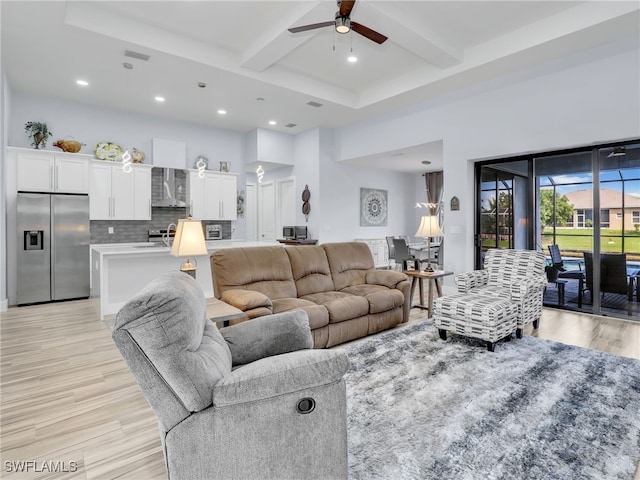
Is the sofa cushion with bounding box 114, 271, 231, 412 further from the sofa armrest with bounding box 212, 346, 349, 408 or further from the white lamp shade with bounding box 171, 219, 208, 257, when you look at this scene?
the white lamp shade with bounding box 171, 219, 208, 257

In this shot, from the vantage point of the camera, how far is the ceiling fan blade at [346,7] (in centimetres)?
295

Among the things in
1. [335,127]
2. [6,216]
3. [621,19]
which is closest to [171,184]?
[6,216]

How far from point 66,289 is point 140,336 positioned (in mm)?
5534

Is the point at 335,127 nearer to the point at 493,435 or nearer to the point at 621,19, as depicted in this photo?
the point at 621,19

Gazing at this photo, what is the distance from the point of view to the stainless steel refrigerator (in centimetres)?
518

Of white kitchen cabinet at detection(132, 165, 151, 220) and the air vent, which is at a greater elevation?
the air vent

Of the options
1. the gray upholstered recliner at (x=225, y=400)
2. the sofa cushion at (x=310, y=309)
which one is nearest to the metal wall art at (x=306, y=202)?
the sofa cushion at (x=310, y=309)

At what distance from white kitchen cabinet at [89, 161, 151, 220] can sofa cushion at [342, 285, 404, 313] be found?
4498mm

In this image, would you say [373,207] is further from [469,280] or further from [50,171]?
[50,171]

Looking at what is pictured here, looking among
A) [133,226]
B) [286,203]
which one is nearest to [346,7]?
[133,226]

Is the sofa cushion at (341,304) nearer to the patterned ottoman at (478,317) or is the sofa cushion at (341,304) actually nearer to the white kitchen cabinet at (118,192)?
the patterned ottoman at (478,317)

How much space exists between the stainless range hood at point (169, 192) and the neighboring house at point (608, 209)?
6489 mm

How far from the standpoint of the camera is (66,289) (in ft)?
18.2

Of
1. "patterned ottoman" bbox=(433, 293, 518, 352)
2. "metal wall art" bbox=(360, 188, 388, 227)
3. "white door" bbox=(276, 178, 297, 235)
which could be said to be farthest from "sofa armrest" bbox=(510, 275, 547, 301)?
"white door" bbox=(276, 178, 297, 235)
